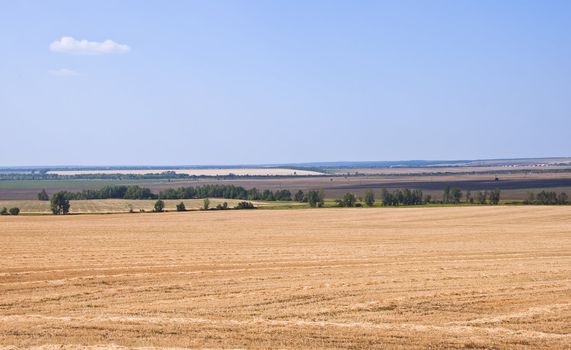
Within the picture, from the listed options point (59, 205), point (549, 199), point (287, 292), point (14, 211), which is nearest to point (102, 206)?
point (59, 205)

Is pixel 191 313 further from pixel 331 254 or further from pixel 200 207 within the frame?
pixel 200 207

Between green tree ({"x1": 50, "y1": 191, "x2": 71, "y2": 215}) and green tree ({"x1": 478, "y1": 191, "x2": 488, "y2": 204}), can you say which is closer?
green tree ({"x1": 50, "y1": 191, "x2": 71, "y2": 215})

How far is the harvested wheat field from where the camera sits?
48.9 ft

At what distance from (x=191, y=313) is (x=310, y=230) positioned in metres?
31.3

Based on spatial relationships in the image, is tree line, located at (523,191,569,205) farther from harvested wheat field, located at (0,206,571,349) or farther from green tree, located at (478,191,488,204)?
harvested wheat field, located at (0,206,571,349)

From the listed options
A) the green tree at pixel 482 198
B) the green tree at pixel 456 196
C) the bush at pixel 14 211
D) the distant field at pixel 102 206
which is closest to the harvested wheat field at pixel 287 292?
the bush at pixel 14 211

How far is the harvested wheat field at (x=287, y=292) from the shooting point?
1491 centimetres

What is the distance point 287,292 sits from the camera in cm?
2003

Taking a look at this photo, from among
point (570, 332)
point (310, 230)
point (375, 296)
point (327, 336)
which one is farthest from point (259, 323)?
point (310, 230)

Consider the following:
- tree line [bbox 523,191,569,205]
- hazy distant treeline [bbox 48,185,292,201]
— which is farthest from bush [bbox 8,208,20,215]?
tree line [bbox 523,191,569,205]

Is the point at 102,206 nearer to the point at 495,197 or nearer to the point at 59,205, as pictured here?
the point at 59,205

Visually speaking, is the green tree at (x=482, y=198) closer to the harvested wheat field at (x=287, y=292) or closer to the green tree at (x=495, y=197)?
the green tree at (x=495, y=197)

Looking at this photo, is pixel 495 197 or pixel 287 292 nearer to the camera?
pixel 287 292

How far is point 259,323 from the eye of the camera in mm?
16000
